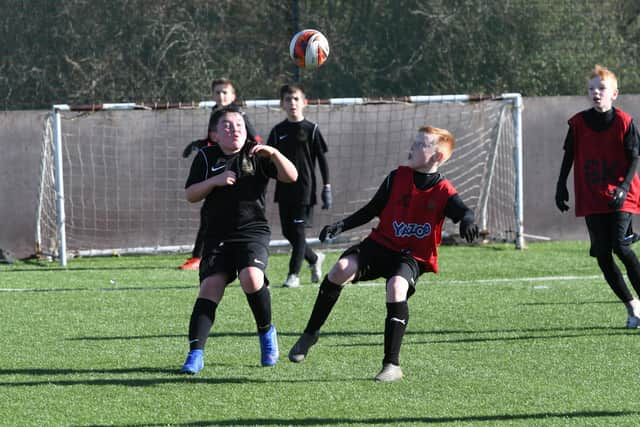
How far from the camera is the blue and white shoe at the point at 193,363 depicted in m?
5.73

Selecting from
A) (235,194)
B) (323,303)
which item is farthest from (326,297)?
(235,194)

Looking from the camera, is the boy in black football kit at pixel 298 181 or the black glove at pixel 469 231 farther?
the boy in black football kit at pixel 298 181

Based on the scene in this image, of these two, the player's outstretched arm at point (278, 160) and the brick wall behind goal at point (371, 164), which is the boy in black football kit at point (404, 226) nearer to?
the player's outstretched arm at point (278, 160)

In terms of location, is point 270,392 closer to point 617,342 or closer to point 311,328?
point 311,328

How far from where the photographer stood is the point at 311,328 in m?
5.98

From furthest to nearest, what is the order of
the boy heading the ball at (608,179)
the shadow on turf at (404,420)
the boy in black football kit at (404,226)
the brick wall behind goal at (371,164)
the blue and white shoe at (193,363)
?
the brick wall behind goal at (371,164) → the boy heading the ball at (608,179) → the boy in black football kit at (404,226) → the blue and white shoe at (193,363) → the shadow on turf at (404,420)

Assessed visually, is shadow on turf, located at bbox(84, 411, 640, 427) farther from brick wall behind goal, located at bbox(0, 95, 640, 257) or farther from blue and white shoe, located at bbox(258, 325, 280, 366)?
brick wall behind goal, located at bbox(0, 95, 640, 257)

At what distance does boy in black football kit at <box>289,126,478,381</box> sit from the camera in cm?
583

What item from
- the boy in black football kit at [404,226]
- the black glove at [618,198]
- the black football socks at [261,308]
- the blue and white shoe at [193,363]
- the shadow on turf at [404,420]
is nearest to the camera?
the shadow on turf at [404,420]

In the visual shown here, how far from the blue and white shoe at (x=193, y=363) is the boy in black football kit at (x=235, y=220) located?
3.6 inches

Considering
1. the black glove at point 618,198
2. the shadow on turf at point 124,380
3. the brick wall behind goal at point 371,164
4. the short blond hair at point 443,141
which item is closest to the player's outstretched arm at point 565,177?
the black glove at point 618,198

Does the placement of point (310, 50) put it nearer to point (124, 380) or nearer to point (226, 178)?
point (226, 178)

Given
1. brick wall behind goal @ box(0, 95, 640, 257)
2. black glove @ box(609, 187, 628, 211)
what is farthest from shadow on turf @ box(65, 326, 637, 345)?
brick wall behind goal @ box(0, 95, 640, 257)

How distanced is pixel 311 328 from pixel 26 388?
1606 mm
